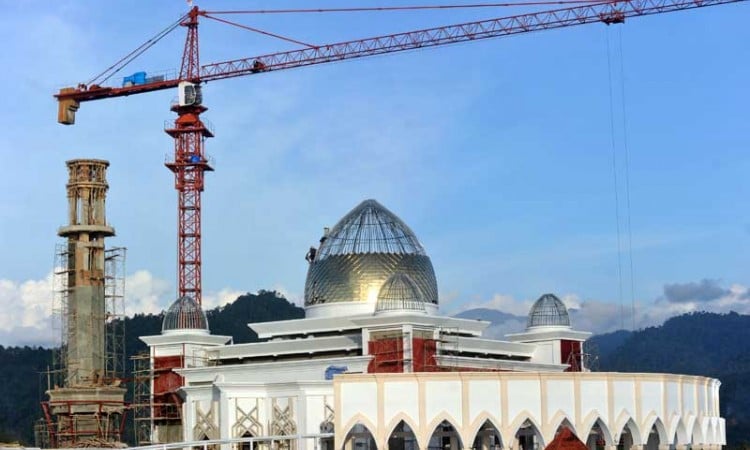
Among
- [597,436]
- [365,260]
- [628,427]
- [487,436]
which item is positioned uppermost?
[365,260]

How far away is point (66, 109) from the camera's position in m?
127

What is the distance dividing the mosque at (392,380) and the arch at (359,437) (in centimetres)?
13

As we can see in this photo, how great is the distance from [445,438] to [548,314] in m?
13.2

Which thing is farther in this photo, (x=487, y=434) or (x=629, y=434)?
(x=629, y=434)

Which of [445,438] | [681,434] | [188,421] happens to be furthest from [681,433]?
[188,421]

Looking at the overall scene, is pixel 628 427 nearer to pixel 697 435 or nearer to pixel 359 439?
pixel 697 435

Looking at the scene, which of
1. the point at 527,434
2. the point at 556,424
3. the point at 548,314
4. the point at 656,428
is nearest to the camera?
the point at 556,424

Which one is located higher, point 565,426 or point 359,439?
point 565,426

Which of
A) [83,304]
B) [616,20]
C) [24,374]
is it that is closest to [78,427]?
[83,304]

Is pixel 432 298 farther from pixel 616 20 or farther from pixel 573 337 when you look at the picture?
pixel 616 20

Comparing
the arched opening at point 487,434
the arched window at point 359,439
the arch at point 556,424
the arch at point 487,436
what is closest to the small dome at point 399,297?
the arched window at point 359,439

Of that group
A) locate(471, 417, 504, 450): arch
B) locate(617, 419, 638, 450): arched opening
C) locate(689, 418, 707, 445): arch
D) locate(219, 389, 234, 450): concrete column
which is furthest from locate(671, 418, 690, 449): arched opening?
locate(219, 389, 234, 450): concrete column

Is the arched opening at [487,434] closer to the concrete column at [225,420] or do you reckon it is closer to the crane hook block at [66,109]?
the concrete column at [225,420]

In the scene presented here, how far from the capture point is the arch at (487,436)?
6100 cm
